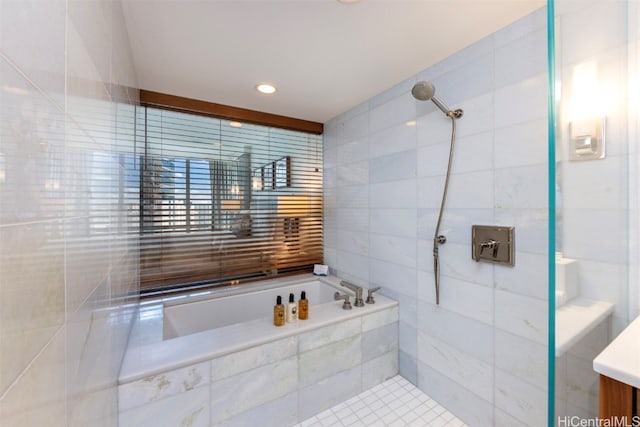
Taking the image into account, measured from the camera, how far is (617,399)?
2.22 feet

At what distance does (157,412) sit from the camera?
3.98ft

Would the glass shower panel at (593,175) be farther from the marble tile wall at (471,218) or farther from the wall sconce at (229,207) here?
the wall sconce at (229,207)

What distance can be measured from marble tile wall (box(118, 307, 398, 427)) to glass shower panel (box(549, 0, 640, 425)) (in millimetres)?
1043

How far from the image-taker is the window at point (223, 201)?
2100 millimetres

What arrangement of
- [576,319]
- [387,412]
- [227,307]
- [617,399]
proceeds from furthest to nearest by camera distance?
[227,307] < [387,412] < [576,319] < [617,399]

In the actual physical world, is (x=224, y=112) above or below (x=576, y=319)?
above

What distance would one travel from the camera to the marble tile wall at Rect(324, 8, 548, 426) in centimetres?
127

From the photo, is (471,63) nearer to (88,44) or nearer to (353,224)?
(353,224)

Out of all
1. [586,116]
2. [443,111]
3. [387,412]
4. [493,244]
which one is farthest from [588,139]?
[387,412]

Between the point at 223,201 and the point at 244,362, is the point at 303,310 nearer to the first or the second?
the point at 244,362

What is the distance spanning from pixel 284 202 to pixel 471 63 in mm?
1827

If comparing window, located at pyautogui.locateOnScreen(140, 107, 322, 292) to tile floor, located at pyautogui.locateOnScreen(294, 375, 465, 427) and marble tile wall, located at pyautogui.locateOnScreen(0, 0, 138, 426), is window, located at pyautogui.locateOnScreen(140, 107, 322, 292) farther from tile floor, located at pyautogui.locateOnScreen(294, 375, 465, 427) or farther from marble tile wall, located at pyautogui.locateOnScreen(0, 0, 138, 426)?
tile floor, located at pyautogui.locateOnScreen(294, 375, 465, 427)

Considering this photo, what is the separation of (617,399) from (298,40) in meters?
1.85

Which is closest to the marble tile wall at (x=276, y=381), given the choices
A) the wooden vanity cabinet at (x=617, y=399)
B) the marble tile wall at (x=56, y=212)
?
the marble tile wall at (x=56, y=212)
